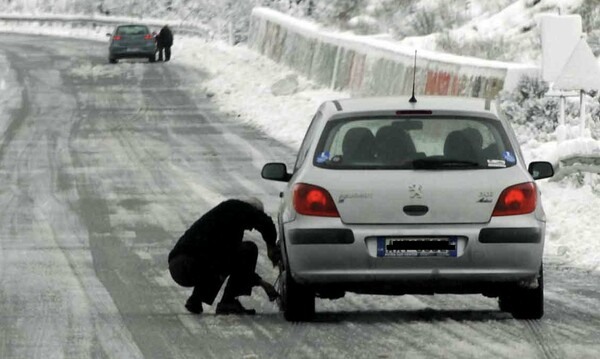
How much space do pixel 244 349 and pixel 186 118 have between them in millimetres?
22698

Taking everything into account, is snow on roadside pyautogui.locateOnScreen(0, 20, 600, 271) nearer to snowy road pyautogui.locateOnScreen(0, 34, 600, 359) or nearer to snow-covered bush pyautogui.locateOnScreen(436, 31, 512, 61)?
snowy road pyautogui.locateOnScreen(0, 34, 600, 359)

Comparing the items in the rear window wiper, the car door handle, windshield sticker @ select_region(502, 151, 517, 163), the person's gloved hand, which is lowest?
the person's gloved hand

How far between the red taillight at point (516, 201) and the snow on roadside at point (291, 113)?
3.74 meters

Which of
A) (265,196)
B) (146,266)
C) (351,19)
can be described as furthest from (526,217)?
(351,19)

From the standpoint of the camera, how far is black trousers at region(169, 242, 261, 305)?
37.6 ft

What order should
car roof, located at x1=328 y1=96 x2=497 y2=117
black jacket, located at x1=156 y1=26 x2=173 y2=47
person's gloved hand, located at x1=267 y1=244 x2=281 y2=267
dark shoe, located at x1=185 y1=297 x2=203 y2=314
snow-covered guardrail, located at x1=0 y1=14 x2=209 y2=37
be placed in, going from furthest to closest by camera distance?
snow-covered guardrail, located at x1=0 y1=14 x2=209 y2=37, black jacket, located at x1=156 y1=26 x2=173 y2=47, dark shoe, located at x1=185 y1=297 x2=203 y2=314, person's gloved hand, located at x1=267 y1=244 x2=281 y2=267, car roof, located at x1=328 y1=96 x2=497 y2=117

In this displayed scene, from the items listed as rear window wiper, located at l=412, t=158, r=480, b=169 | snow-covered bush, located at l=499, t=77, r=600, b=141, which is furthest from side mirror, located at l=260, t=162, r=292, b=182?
snow-covered bush, located at l=499, t=77, r=600, b=141

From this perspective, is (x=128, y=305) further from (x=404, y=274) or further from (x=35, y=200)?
(x=35, y=200)

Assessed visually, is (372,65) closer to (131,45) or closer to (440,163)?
(440,163)

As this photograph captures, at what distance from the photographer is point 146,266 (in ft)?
48.3

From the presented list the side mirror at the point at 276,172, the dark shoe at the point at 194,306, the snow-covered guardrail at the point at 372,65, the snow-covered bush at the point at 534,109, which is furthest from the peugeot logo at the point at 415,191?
the snow-covered guardrail at the point at 372,65

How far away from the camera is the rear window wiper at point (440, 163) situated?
1062 centimetres

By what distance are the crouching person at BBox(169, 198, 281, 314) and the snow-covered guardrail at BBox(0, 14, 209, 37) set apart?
161 feet

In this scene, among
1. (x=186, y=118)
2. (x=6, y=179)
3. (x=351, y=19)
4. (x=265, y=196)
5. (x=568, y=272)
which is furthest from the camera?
(x=351, y=19)
